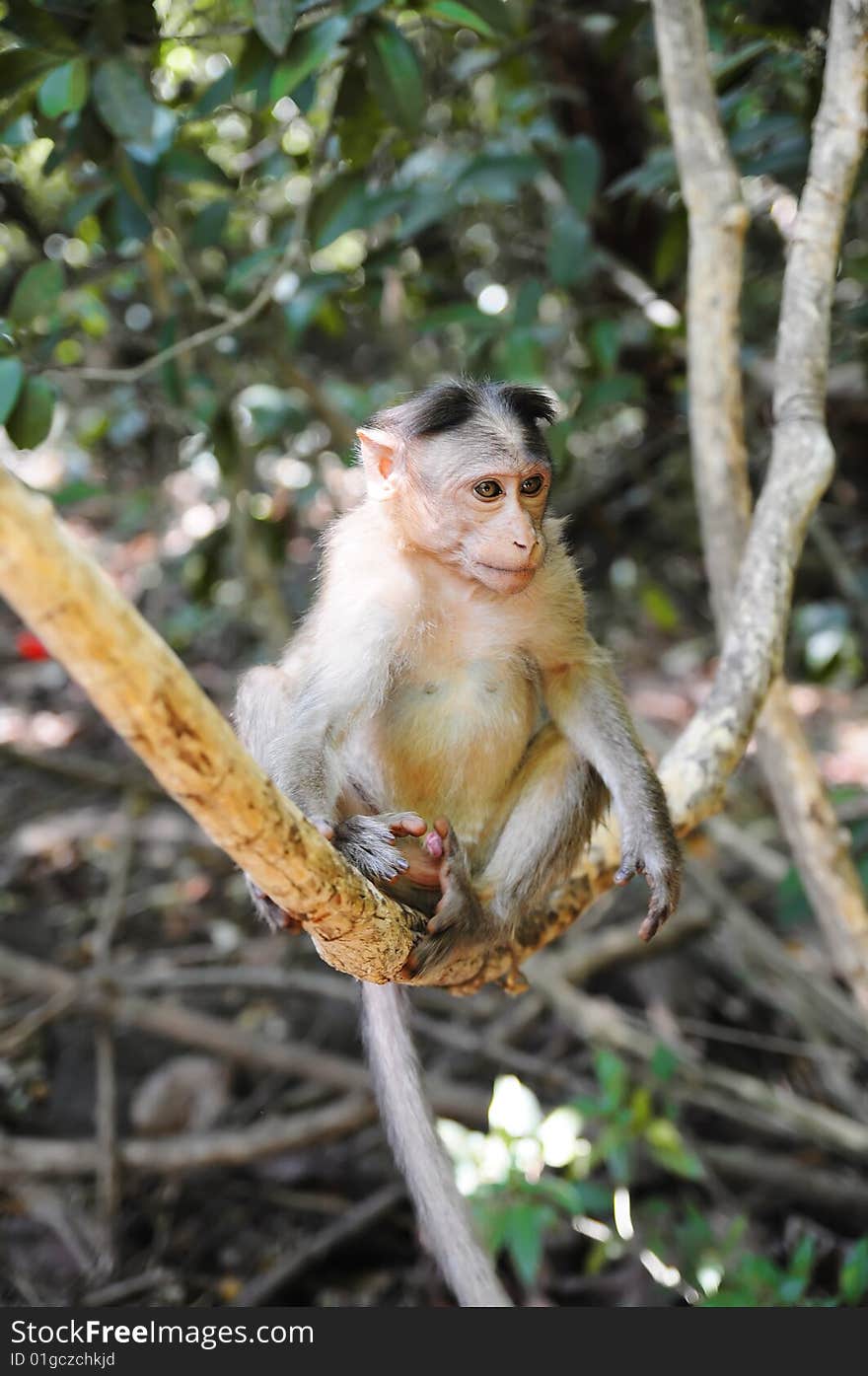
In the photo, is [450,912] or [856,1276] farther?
[856,1276]

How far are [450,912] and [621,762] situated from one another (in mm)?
557

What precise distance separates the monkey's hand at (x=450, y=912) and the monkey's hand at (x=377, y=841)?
170 mm

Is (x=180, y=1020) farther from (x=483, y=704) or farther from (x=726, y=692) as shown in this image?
(x=726, y=692)

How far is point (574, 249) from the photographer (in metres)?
4.66

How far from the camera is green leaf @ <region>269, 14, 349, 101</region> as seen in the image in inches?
133

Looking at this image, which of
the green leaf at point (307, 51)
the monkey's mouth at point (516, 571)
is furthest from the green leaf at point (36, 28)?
the monkey's mouth at point (516, 571)

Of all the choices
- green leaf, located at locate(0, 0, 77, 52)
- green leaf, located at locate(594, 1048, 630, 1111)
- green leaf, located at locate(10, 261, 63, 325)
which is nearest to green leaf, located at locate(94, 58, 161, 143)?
green leaf, located at locate(0, 0, 77, 52)

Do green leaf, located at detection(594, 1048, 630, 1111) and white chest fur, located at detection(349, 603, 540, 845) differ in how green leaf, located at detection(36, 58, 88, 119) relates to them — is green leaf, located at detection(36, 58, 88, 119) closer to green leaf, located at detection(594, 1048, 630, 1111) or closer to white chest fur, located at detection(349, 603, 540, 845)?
white chest fur, located at detection(349, 603, 540, 845)

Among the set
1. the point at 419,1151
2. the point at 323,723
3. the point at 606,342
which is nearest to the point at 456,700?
the point at 323,723

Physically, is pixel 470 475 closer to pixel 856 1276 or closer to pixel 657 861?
pixel 657 861

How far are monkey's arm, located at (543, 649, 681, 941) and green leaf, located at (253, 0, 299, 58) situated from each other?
5.52 feet

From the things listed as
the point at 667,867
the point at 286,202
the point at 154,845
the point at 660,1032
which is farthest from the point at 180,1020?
the point at 286,202

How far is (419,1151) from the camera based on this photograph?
128 inches

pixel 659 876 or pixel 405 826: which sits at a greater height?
pixel 405 826
